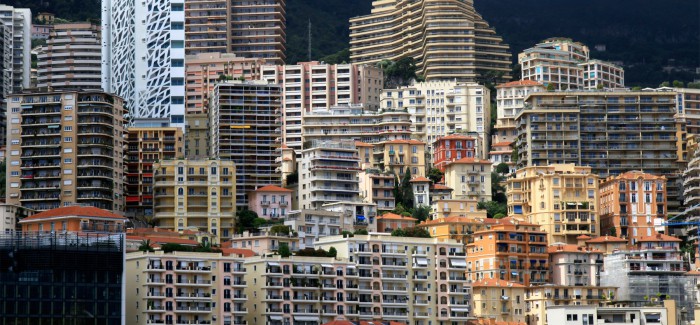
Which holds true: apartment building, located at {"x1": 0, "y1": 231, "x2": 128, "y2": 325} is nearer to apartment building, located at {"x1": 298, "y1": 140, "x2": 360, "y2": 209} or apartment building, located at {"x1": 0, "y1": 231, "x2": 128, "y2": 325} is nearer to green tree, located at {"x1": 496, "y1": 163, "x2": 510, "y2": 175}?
apartment building, located at {"x1": 298, "y1": 140, "x2": 360, "y2": 209}

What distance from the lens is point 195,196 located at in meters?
163

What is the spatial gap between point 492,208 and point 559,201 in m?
11.8

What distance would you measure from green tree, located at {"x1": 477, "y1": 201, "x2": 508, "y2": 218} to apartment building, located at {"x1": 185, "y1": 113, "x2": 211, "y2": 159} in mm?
34267

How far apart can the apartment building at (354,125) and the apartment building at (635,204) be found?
110ft

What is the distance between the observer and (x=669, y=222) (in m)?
172

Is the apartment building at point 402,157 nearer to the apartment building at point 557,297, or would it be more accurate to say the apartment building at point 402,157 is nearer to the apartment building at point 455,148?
the apartment building at point 455,148

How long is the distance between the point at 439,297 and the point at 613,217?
113 feet

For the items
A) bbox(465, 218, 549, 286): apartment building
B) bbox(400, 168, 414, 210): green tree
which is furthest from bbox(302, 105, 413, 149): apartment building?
bbox(465, 218, 549, 286): apartment building

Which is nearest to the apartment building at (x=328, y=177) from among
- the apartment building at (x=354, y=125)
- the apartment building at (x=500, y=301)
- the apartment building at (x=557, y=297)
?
the apartment building at (x=354, y=125)

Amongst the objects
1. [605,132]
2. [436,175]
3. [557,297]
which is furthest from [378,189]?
[557,297]

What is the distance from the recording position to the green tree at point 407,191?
18225cm

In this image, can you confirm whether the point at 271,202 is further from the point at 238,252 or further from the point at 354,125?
the point at 354,125

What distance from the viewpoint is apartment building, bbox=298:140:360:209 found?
564 ft

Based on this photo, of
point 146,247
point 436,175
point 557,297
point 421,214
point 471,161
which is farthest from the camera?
point 436,175
